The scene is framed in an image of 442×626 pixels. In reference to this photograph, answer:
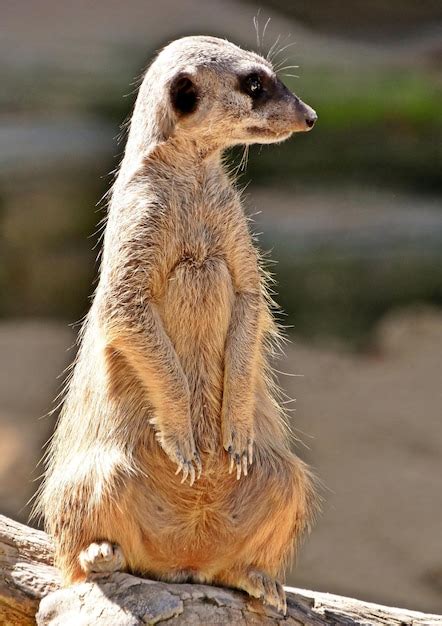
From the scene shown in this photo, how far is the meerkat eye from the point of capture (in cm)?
258

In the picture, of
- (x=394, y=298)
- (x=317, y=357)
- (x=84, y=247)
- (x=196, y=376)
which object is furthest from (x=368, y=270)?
(x=196, y=376)

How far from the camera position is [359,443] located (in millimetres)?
6145

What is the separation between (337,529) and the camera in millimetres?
5574

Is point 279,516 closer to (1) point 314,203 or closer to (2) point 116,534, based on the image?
(2) point 116,534

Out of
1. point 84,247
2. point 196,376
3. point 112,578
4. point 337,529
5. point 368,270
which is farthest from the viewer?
point 368,270

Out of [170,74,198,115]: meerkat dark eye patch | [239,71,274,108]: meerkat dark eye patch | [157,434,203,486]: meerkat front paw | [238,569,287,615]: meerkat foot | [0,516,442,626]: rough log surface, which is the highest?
[239,71,274,108]: meerkat dark eye patch

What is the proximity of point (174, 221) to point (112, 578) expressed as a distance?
0.88 m

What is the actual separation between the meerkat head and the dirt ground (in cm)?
303

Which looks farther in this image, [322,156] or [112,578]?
[322,156]

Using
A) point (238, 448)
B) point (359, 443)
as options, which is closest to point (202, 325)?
point (238, 448)

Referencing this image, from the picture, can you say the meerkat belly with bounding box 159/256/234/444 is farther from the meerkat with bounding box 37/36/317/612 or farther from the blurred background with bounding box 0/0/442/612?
the blurred background with bounding box 0/0/442/612

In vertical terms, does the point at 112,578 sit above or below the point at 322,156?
below

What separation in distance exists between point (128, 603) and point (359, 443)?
3.88 metres

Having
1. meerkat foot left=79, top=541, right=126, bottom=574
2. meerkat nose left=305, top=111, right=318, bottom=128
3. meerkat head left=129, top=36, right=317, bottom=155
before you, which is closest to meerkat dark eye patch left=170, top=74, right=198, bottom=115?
meerkat head left=129, top=36, right=317, bottom=155
